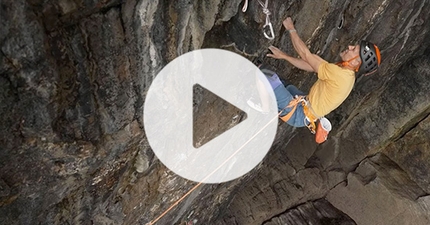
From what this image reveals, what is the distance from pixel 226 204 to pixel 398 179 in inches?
148

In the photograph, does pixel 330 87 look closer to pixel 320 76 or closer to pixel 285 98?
pixel 320 76

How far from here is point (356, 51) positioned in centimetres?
461

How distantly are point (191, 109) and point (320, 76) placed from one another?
1.63 metres

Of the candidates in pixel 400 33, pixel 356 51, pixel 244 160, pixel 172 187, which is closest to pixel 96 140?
pixel 172 187

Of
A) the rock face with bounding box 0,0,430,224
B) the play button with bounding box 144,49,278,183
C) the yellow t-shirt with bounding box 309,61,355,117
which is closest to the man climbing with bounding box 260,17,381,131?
the yellow t-shirt with bounding box 309,61,355,117

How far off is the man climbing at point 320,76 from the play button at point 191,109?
23cm

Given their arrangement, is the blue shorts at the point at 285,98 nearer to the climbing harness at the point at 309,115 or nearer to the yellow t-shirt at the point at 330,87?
the climbing harness at the point at 309,115

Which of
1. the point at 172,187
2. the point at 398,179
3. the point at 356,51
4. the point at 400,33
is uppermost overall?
the point at 356,51

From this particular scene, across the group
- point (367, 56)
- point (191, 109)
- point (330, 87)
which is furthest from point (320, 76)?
point (191, 109)

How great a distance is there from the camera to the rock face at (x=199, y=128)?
319 cm

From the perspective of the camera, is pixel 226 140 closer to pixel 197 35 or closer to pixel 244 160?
pixel 244 160

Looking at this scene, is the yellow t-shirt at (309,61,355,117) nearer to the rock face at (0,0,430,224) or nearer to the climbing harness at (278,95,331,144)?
the climbing harness at (278,95,331,144)

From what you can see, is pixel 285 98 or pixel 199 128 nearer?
pixel 285 98

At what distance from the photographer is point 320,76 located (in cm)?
464
